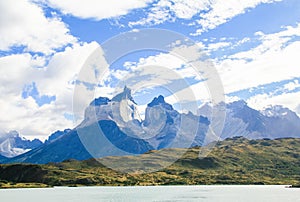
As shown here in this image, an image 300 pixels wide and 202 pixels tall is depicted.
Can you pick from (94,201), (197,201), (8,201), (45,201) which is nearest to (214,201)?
(197,201)

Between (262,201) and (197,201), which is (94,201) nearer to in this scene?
(197,201)

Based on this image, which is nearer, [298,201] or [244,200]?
[298,201]

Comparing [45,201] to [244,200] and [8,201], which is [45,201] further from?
[244,200]

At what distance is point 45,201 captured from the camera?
14488 centimetres

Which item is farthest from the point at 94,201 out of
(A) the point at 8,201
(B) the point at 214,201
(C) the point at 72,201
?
(B) the point at 214,201

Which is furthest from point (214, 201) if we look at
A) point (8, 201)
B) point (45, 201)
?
point (8, 201)

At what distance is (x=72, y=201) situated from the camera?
472 feet

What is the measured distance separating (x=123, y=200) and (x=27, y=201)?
1365 inches

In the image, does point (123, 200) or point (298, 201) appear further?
point (123, 200)

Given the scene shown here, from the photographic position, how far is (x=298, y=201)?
136500 mm

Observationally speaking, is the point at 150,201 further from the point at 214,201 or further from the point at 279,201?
the point at 279,201

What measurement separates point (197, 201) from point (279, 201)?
28.6m

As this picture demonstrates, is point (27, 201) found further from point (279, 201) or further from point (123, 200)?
point (279, 201)

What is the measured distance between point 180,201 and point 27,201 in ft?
180
